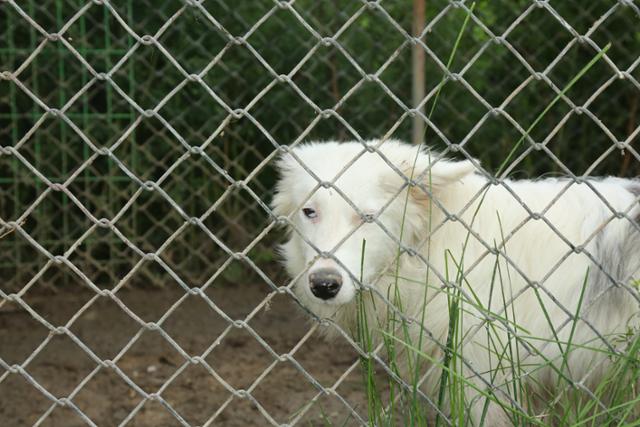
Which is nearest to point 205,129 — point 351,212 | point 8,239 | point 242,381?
point 8,239

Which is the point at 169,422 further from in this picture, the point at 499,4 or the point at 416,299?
the point at 499,4

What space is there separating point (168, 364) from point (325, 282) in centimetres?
190

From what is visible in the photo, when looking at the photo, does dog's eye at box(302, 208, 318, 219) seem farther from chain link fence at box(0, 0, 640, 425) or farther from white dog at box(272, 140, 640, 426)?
chain link fence at box(0, 0, 640, 425)

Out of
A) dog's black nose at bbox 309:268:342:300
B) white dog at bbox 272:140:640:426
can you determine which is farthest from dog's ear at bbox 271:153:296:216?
dog's black nose at bbox 309:268:342:300

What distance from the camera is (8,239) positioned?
533 cm

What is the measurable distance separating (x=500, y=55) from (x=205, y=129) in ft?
6.52

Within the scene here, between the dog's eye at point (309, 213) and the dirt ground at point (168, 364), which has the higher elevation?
the dog's eye at point (309, 213)

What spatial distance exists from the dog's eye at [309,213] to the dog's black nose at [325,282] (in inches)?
15.6

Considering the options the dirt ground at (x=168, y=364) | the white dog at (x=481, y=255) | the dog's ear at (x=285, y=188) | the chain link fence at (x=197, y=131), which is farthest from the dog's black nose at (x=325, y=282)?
the chain link fence at (x=197, y=131)

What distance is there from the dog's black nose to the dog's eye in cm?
40

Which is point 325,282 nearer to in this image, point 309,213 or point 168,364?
point 309,213

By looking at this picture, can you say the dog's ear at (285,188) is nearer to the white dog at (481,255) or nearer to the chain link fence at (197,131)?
the white dog at (481,255)

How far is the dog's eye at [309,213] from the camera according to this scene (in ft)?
10.1

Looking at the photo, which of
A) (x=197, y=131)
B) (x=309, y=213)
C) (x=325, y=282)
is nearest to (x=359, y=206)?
(x=309, y=213)
